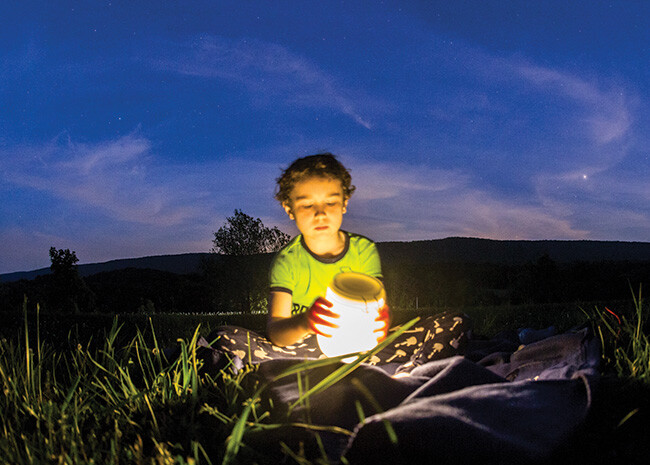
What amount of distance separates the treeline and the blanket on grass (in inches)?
290

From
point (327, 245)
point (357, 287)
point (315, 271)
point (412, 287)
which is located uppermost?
point (327, 245)

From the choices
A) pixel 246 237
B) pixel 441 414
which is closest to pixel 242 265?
pixel 246 237

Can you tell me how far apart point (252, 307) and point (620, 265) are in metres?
9.62

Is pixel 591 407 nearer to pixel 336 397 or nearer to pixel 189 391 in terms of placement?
pixel 336 397

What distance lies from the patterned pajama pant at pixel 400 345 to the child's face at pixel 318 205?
0.92 meters

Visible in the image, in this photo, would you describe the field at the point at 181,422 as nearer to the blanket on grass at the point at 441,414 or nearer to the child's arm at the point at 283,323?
the blanket on grass at the point at 441,414

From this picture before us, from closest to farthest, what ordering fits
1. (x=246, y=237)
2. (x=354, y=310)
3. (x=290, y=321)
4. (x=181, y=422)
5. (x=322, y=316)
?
1. (x=181, y=422)
2. (x=354, y=310)
3. (x=322, y=316)
4. (x=290, y=321)
5. (x=246, y=237)

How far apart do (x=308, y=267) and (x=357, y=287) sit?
1.47 meters

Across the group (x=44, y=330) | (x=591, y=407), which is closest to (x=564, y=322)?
(x=591, y=407)

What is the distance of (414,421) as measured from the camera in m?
1.74

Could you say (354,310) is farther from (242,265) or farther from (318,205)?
(242,265)

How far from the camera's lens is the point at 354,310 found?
2.47 metres

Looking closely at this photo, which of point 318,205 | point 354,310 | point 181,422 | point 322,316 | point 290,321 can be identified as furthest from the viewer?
point 318,205

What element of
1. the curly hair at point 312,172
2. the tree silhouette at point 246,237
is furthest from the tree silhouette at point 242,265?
the curly hair at point 312,172
